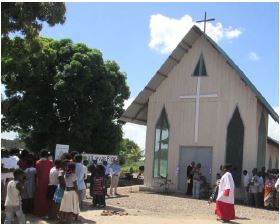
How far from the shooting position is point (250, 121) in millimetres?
19016

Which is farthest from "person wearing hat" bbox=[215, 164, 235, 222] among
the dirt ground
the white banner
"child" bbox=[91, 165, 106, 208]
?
the white banner

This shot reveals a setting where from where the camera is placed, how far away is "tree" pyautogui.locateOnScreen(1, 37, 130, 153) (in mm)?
25703

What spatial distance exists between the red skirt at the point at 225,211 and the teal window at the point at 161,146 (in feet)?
25.3

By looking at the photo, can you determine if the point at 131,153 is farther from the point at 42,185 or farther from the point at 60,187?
the point at 60,187

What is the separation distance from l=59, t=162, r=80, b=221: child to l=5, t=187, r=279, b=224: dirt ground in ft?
1.99

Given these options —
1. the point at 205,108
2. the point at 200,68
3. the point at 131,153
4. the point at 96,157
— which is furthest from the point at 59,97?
the point at 131,153

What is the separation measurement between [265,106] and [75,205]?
10501mm

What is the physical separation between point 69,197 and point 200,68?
36.7ft

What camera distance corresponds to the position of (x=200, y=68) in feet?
66.7

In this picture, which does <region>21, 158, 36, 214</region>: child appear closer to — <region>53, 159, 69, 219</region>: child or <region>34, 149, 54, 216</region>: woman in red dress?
<region>34, 149, 54, 216</region>: woman in red dress

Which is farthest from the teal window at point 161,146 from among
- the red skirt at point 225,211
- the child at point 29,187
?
the child at point 29,187

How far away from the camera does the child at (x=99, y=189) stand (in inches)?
550

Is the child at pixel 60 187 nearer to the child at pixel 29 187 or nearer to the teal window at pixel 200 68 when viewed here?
the child at pixel 29 187

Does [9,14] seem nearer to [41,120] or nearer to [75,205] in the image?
[75,205]
